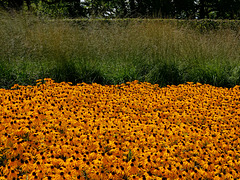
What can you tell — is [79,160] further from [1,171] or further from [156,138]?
[156,138]

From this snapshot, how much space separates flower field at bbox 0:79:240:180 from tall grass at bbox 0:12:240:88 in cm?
113

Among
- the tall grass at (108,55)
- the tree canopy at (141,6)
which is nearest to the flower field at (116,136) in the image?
the tall grass at (108,55)

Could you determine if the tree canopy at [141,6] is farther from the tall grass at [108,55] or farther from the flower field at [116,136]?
the flower field at [116,136]

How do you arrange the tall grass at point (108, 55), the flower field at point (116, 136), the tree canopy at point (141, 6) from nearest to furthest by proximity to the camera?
1. the flower field at point (116, 136)
2. the tall grass at point (108, 55)
3. the tree canopy at point (141, 6)

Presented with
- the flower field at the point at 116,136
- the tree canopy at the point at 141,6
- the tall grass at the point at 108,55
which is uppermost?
the tree canopy at the point at 141,6

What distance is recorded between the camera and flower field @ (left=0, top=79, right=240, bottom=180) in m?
2.27

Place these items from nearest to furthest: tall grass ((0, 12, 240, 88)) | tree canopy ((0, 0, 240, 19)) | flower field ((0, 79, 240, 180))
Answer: flower field ((0, 79, 240, 180)), tall grass ((0, 12, 240, 88)), tree canopy ((0, 0, 240, 19))

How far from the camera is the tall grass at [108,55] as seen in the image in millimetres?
5547

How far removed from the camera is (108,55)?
252 inches

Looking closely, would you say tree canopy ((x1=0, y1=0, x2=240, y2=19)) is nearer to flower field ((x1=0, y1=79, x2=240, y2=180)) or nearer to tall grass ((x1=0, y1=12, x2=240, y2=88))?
tall grass ((x1=0, y1=12, x2=240, y2=88))

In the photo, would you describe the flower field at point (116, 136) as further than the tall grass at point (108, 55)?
No

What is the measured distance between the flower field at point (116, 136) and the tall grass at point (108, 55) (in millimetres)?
1132

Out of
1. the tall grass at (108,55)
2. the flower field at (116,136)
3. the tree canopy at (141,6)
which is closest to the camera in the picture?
the flower field at (116,136)

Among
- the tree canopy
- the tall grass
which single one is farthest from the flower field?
the tree canopy
